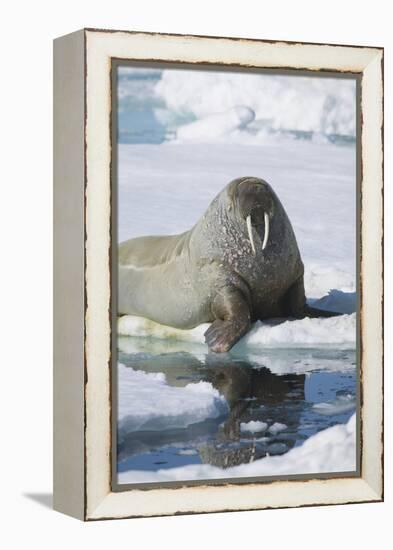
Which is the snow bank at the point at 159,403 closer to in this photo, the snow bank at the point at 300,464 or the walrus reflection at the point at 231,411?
the walrus reflection at the point at 231,411

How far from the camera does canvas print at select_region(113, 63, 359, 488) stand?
32.1ft

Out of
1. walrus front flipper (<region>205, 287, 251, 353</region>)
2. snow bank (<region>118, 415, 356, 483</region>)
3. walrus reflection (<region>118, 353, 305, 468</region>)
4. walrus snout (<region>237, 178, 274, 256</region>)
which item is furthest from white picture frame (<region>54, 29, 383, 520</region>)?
walrus front flipper (<region>205, 287, 251, 353</region>)

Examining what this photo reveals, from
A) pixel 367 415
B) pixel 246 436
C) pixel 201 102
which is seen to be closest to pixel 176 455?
pixel 246 436

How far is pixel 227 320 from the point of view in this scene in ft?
33.4

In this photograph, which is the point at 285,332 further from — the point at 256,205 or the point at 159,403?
the point at 159,403

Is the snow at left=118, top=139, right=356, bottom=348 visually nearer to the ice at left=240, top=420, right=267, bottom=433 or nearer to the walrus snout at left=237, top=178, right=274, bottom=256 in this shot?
Answer: the walrus snout at left=237, top=178, right=274, bottom=256

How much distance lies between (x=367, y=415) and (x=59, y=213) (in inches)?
85.7

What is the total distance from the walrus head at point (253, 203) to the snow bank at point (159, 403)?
37.4 inches

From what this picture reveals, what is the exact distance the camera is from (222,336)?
33.1 feet

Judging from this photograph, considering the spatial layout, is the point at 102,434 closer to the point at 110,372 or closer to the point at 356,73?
the point at 110,372

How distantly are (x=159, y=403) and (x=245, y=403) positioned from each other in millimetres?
537

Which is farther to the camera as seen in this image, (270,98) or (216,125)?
(270,98)

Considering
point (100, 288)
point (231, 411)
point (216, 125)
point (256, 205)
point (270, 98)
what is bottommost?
point (231, 411)

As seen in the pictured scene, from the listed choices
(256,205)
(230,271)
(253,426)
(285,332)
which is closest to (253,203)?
(256,205)
